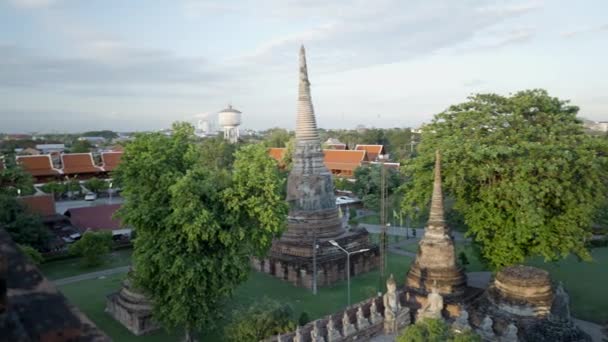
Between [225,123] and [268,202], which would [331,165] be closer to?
[268,202]

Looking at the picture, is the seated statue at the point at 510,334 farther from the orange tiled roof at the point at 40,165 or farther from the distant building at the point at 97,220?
the orange tiled roof at the point at 40,165

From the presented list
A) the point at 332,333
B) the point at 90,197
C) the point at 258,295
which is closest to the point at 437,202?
the point at 332,333

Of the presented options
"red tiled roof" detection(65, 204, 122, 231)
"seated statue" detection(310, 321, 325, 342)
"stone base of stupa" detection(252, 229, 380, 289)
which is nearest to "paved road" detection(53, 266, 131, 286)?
Result: "red tiled roof" detection(65, 204, 122, 231)

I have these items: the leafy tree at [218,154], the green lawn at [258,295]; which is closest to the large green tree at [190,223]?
the green lawn at [258,295]

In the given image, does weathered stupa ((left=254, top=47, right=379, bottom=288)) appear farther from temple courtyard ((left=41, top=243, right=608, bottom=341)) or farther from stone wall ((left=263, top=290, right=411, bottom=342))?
stone wall ((left=263, top=290, right=411, bottom=342))

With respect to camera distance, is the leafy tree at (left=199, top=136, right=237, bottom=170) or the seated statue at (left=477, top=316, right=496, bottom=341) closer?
the seated statue at (left=477, top=316, right=496, bottom=341)

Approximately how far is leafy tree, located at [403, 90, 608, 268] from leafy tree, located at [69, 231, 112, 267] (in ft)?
62.2

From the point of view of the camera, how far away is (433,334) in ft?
38.3

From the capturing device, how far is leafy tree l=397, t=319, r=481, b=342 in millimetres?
11458

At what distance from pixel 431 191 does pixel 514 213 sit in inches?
158

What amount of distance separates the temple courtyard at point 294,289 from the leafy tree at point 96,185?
20.8 metres

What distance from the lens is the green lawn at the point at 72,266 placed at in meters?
26.2

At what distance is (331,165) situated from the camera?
191ft

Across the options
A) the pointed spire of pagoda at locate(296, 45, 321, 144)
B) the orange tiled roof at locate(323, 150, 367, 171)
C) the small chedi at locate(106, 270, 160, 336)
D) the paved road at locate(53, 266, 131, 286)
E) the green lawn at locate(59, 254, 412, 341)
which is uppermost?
the pointed spire of pagoda at locate(296, 45, 321, 144)
